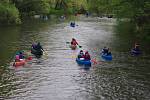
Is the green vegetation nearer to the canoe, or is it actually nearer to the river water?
the river water

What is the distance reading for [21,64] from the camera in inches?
1678

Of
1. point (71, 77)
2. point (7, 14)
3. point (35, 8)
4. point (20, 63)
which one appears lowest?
point (71, 77)

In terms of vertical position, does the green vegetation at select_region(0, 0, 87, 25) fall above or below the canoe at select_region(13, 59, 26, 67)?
above

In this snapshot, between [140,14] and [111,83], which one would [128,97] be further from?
[140,14]

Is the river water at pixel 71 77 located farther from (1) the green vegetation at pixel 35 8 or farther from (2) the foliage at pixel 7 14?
(1) the green vegetation at pixel 35 8

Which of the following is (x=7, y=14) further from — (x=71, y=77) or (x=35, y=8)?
(x=71, y=77)

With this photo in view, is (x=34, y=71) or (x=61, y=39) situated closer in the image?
(x=34, y=71)

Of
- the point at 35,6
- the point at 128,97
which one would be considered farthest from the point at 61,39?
the point at 35,6

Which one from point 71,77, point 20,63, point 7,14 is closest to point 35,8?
point 7,14

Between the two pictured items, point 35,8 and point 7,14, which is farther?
point 35,8

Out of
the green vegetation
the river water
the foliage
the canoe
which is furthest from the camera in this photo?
the green vegetation

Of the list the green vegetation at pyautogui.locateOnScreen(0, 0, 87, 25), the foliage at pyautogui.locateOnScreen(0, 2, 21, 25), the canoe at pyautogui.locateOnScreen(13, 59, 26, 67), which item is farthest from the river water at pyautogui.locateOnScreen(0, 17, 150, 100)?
the green vegetation at pyautogui.locateOnScreen(0, 0, 87, 25)

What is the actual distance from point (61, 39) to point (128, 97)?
38339 mm

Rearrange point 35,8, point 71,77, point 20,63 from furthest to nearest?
point 35,8, point 20,63, point 71,77
